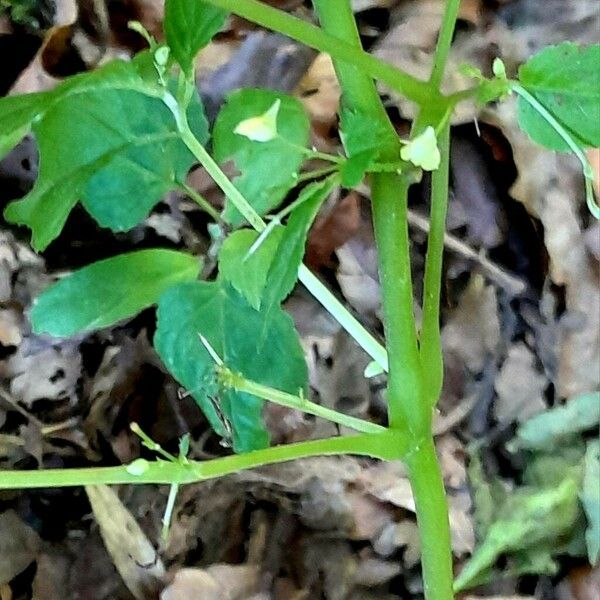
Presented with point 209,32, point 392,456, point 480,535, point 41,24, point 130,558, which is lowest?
point 480,535

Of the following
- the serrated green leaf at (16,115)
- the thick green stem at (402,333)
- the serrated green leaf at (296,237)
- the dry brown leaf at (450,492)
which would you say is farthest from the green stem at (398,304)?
the dry brown leaf at (450,492)

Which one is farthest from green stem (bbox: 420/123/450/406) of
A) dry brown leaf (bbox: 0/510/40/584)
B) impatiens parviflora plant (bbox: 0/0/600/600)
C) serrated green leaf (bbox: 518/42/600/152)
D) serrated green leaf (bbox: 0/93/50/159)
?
dry brown leaf (bbox: 0/510/40/584)

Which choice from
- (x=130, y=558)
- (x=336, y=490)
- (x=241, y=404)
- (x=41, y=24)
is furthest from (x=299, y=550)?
(x=41, y=24)

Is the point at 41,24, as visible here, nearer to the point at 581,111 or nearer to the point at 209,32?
the point at 209,32

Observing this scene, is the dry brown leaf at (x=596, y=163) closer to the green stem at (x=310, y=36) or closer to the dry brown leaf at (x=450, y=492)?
the dry brown leaf at (x=450, y=492)

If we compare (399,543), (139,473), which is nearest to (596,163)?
(399,543)

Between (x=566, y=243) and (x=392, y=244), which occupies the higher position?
(x=392, y=244)

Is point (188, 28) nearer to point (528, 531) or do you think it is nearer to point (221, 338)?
point (221, 338)

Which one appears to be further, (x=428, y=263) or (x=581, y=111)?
(x=428, y=263)
